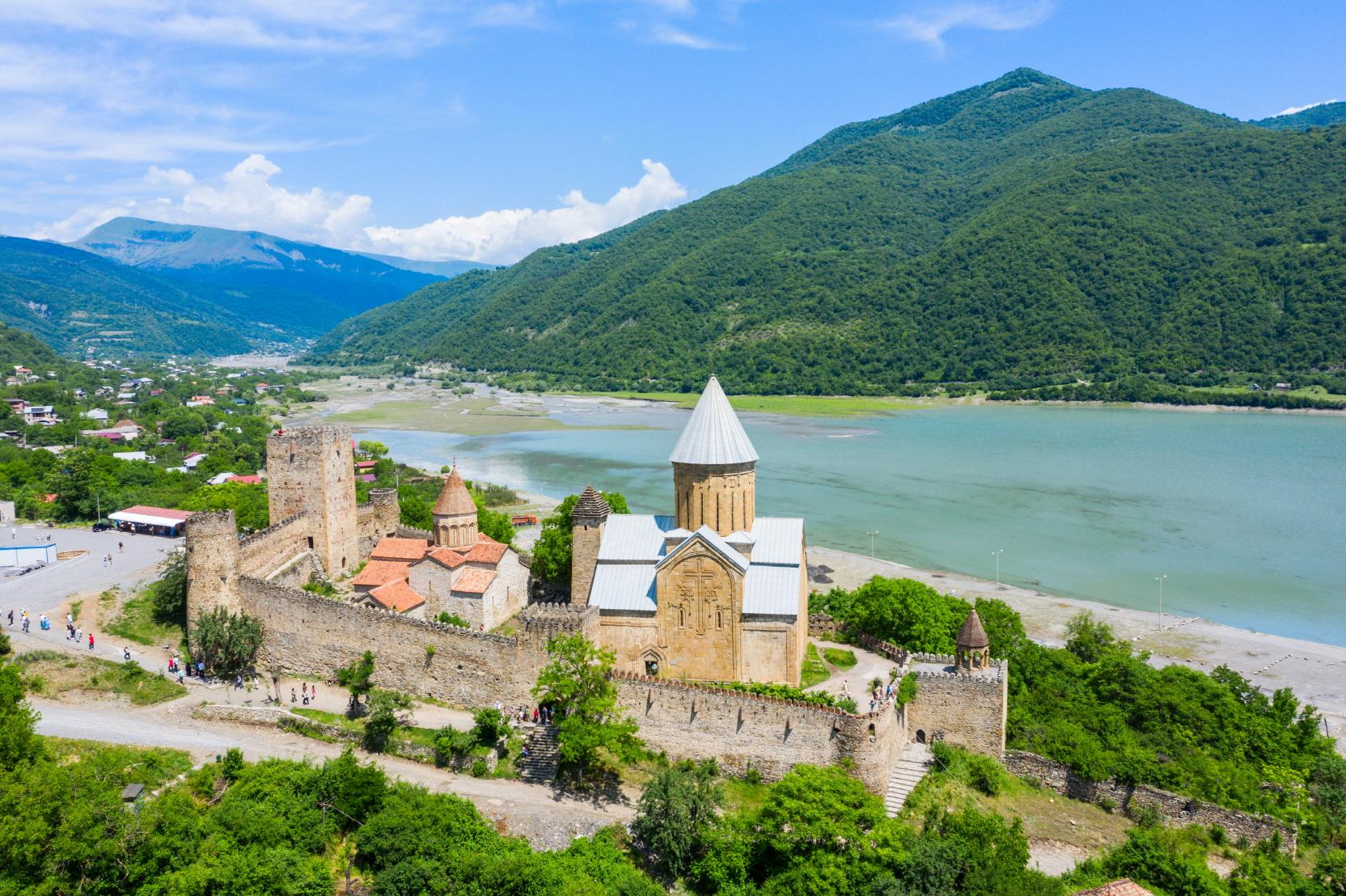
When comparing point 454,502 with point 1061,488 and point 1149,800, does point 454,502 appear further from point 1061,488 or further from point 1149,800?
point 1061,488

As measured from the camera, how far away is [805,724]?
15812mm

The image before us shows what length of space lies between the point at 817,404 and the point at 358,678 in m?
81.6

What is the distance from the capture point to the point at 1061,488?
5109cm

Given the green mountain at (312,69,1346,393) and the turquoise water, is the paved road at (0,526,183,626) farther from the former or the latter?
the green mountain at (312,69,1346,393)

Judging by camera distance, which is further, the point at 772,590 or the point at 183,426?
the point at 183,426

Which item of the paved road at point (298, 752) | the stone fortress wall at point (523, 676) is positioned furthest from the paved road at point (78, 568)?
the paved road at point (298, 752)

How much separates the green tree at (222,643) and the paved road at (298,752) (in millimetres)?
1486

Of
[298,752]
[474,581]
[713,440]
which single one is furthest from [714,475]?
[298,752]

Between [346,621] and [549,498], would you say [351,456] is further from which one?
[549,498]

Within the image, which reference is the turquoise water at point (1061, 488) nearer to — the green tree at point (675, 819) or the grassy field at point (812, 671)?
the grassy field at point (812, 671)

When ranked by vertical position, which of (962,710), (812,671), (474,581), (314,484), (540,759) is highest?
(314,484)

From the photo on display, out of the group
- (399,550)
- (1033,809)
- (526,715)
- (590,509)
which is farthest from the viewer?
(399,550)

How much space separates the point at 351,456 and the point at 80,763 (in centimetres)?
1167

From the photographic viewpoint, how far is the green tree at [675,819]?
46.9 ft
